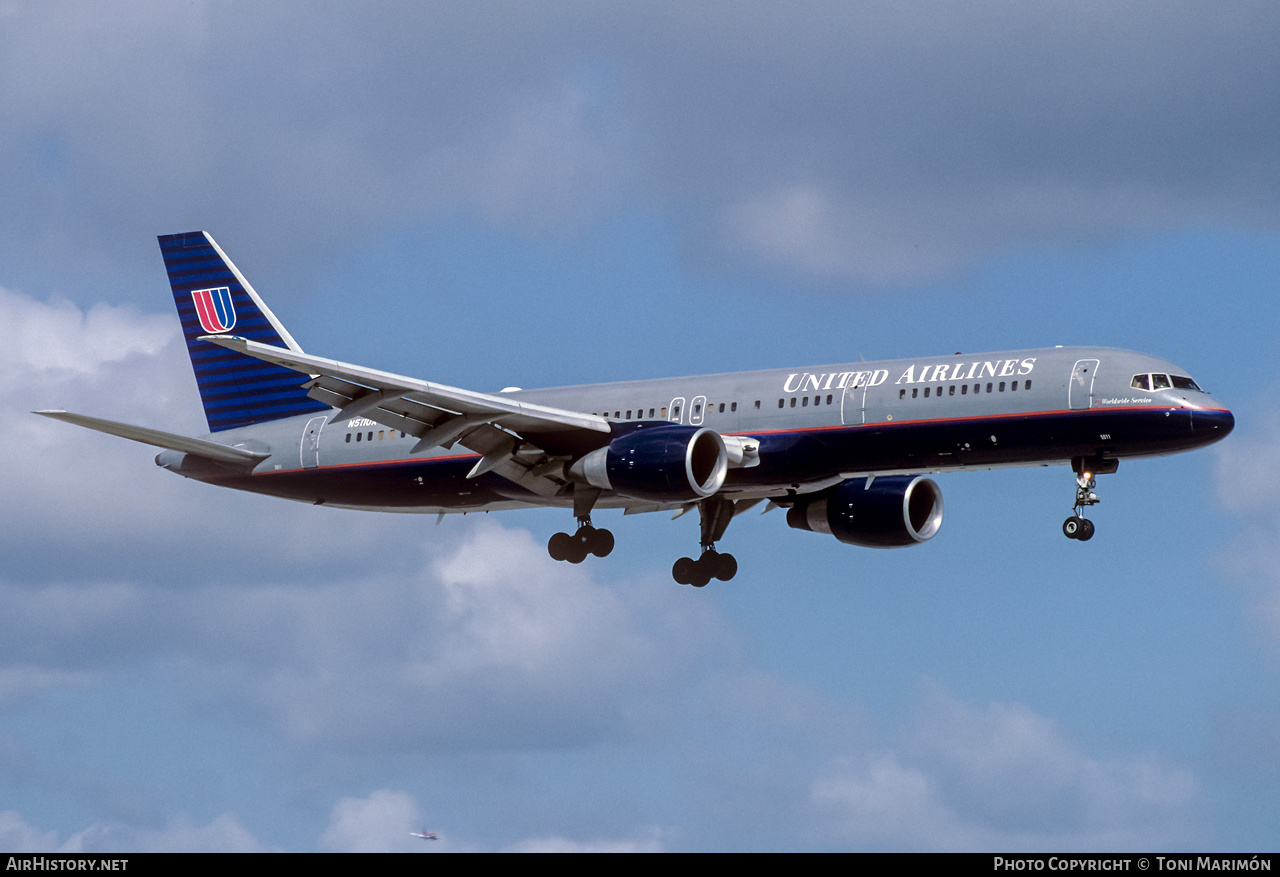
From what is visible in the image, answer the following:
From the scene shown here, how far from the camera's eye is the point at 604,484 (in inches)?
2058

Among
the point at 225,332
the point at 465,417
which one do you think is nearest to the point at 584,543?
the point at 465,417

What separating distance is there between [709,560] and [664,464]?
30.9 feet

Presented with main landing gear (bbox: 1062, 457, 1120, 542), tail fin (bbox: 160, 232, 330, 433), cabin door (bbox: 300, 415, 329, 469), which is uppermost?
tail fin (bbox: 160, 232, 330, 433)

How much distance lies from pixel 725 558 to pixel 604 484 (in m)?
8.09

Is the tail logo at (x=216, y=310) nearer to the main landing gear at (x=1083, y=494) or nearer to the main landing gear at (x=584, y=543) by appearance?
the main landing gear at (x=584, y=543)

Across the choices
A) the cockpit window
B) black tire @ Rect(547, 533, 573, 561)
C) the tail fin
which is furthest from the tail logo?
the cockpit window

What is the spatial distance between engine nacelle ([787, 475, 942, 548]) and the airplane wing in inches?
339

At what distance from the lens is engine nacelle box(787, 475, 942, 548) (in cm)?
5825

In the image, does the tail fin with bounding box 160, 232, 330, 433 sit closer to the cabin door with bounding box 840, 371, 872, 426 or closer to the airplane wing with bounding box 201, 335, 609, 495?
the airplane wing with bounding box 201, 335, 609, 495

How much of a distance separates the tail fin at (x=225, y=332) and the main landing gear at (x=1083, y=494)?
25051mm

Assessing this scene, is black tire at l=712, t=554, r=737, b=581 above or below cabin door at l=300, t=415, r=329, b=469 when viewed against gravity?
below

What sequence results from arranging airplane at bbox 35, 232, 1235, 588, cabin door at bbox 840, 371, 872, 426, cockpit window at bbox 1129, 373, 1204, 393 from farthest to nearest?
cabin door at bbox 840, 371, 872, 426
airplane at bbox 35, 232, 1235, 588
cockpit window at bbox 1129, 373, 1204, 393

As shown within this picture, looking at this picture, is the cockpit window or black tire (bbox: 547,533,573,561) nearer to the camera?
the cockpit window
